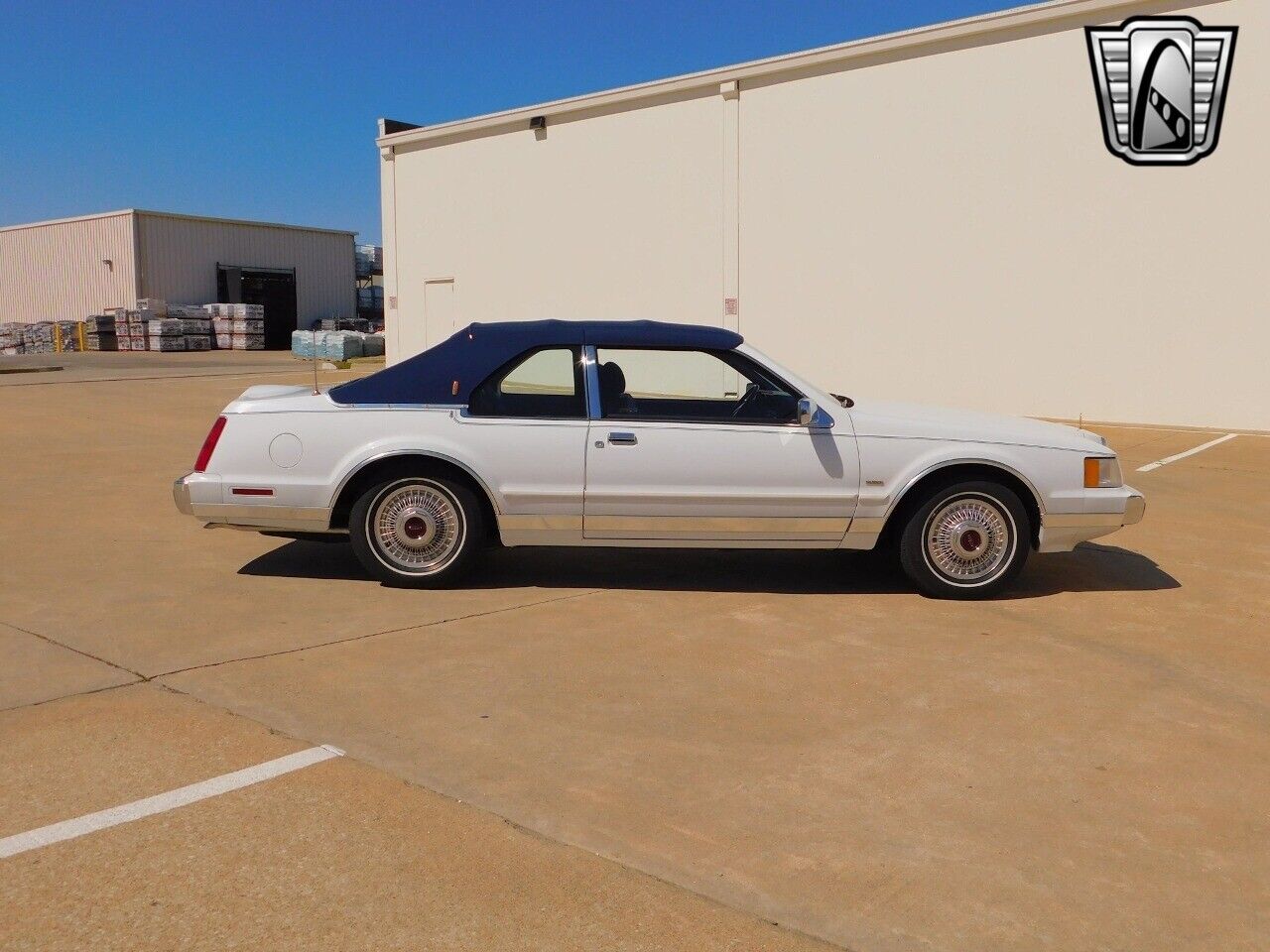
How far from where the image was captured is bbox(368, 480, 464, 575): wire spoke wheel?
6434 mm

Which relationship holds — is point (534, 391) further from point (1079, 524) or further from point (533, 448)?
point (1079, 524)

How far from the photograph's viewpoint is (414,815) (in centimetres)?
360

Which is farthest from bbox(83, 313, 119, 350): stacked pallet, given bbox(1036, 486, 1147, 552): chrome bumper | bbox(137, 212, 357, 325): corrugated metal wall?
bbox(1036, 486, 1147, 552): chrome bumper

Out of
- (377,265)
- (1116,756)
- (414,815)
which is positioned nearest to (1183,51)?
(1116,756)

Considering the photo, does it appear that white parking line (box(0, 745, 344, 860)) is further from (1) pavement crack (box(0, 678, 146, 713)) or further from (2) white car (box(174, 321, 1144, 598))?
(2) white car (box(174, 321, 1144, 598))

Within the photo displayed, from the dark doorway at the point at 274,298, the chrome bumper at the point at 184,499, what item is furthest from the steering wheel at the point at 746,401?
the dark doorway at the point at 274,298

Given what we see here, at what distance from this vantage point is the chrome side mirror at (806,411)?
247 inches

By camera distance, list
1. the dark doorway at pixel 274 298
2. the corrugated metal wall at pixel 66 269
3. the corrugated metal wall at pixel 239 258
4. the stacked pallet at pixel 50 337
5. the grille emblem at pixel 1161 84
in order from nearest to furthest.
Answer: the grille emblem at pixel 1161 84, the stacked pallet at pixel 50 337, the corrugated metal wall at pixel 66 269, the corrugated metal wall at pixel 239 258, the dark doorway at pixel 274 298

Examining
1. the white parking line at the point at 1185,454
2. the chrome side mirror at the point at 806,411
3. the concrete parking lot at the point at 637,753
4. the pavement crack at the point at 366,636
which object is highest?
the chrome side mirror at the point at 806,411

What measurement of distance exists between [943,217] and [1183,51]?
12.3 feet

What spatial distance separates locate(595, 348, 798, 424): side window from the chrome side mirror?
97 millimetres

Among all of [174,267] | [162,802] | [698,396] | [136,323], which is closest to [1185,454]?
[698,396]

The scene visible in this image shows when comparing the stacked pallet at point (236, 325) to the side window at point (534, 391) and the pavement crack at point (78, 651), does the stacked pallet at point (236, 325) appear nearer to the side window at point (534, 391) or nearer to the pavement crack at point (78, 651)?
the side window at point (534, 391)

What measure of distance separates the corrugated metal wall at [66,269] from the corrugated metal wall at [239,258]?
0.99 meters
